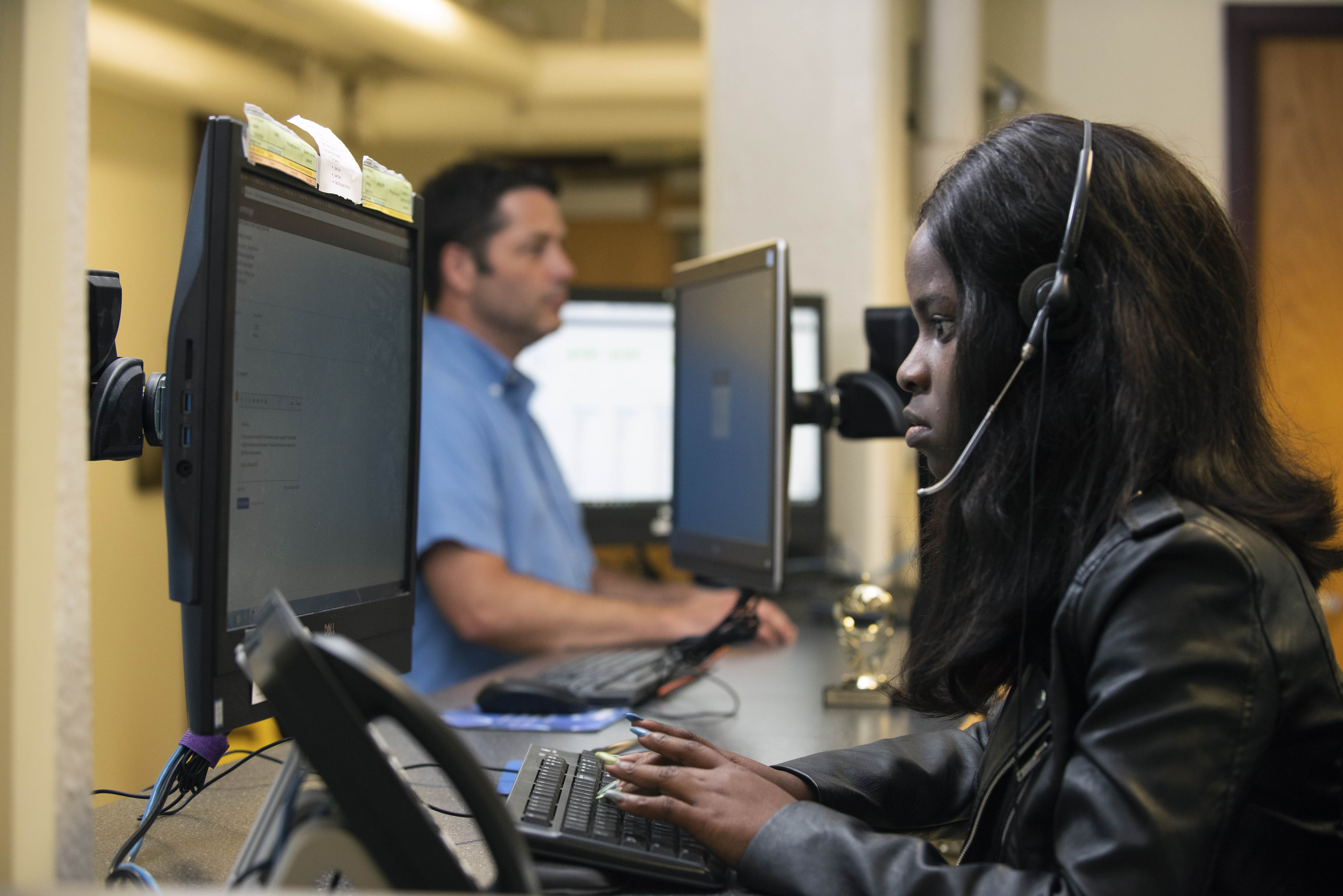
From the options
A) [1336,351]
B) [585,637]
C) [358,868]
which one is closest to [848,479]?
[585,637]

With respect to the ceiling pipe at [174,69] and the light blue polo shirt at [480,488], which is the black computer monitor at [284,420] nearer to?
the light blue polo shirt at [480,488]

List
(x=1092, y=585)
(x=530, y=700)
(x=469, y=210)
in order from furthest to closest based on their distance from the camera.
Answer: (x=469, y=210)
(x=530, y=700)
(x=1092, y=585)

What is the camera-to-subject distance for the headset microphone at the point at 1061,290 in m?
0.79

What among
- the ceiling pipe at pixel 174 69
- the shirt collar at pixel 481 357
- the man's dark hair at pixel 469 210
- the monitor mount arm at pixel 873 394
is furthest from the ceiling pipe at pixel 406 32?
the monitor mount arm at pixel 873 394

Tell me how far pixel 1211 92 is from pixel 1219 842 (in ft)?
8.86

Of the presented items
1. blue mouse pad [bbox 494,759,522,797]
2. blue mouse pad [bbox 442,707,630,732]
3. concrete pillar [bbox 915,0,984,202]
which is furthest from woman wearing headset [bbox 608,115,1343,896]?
concrete pillar [bbox 915,0,984,202]

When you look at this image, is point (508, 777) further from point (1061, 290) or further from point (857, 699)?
point (1061, 290)

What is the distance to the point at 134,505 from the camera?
3.53 metres

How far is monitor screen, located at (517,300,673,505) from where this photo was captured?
244 centimetres

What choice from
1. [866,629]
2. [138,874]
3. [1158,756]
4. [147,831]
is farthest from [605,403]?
[1158,756]

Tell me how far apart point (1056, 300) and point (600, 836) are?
19.8 inches

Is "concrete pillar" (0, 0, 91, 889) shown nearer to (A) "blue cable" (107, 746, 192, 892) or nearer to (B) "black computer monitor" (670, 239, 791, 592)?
(A) "blue cable" (107, 746, 192, 892)

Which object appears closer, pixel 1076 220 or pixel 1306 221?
pixel 1076 220

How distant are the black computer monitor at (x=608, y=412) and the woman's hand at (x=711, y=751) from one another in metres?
1.51
